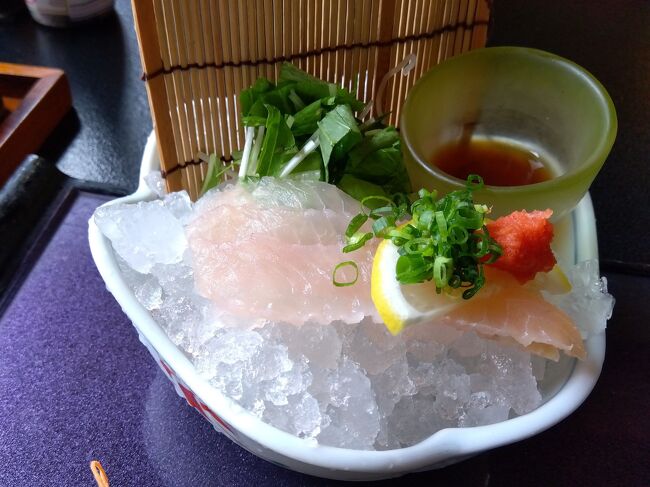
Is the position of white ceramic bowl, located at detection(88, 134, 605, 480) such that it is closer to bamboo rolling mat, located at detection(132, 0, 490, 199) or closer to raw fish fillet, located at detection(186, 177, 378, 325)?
raw fish fillet, located at detection(186, 177, 378, 325)

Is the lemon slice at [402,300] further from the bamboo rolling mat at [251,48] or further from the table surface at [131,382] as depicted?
the bamboo rolling mat at [251,48]

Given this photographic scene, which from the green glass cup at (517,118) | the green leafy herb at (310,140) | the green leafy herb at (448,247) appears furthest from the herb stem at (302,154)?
the green leafy herb at (448,247)

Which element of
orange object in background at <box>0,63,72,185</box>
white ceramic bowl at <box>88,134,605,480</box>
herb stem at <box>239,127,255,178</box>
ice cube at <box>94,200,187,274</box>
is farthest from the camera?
orange object in background at <box>0,63,72,185</box>

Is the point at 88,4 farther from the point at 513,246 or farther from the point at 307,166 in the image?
the point at 513,246

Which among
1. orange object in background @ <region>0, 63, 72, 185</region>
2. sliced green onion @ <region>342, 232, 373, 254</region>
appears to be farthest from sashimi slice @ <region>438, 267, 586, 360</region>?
orange object in background @ <region>0, 63, 72, 185</region>

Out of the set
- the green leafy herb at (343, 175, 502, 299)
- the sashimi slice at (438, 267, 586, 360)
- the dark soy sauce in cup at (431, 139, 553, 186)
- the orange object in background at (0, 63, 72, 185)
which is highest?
the green leafy herb at (343, 175, 502, 299)
